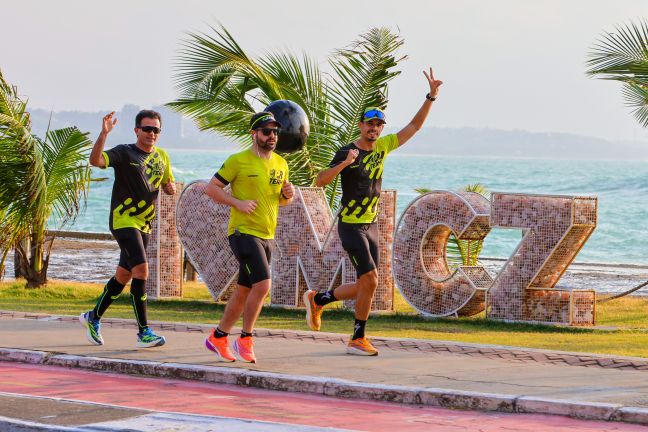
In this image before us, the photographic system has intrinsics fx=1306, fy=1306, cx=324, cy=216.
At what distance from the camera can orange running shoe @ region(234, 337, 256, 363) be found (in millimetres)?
10500

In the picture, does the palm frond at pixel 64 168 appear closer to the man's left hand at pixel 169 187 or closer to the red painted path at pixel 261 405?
the man's left hand at pixel 169 187

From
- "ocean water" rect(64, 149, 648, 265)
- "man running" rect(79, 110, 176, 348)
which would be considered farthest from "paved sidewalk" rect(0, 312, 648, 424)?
"ocean water" rect(64, 149, 648, 265)

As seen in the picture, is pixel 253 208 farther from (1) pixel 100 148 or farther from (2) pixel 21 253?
(2) pixel 21 253

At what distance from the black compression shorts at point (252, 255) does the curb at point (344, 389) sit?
2.63 ft

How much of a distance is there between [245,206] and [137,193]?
1.40 metres

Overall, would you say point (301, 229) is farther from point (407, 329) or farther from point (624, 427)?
point (624, 427)

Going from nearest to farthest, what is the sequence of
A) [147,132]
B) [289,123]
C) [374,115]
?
1. [374,115]
2. [147,132]
3. [289,123]

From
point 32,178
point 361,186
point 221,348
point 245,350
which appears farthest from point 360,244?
point 32,178

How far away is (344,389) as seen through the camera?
9.36 meters

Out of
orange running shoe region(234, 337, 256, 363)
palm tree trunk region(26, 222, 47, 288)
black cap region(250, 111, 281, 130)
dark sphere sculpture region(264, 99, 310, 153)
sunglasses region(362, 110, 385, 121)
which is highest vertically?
dark sphere sculpture region(264, 99, 310, 153)

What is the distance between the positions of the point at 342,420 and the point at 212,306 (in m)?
8.40

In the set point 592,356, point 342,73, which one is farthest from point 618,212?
point 592,356

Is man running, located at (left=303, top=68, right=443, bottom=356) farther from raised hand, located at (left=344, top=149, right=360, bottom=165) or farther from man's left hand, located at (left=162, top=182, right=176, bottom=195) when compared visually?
man's left hand, located at (left=162, top=182, right=176, bottom=195)

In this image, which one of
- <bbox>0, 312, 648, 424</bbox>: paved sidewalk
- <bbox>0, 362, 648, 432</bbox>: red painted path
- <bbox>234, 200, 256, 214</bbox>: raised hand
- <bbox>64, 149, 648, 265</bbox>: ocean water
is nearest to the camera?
<bbox>0, 362, 648, 432</bbox>: red painted path
